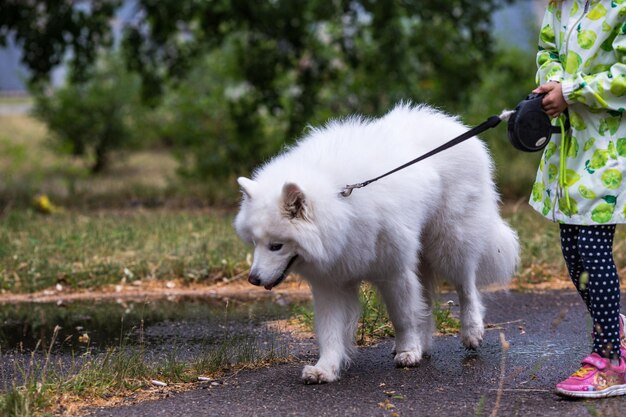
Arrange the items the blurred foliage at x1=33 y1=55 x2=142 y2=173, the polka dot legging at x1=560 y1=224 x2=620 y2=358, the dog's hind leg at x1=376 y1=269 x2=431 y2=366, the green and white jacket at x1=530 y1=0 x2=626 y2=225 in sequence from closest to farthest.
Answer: the green and white jacket at x1=530 y1=0 x2=626 y2=225
the polka dot legging at x1=560 y1=224 x2=620 y2=358
the dog's hind leg at x1=376 y1=269 x2=431 y2=366
the blurred foliage at x1=33 y1=55 x2=142 y2=173

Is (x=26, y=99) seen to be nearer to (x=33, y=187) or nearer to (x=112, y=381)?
(x=33, y=187)

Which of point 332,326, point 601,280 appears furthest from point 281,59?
point 601,280

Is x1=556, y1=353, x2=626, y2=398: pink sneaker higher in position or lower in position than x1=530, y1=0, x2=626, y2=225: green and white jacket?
lower

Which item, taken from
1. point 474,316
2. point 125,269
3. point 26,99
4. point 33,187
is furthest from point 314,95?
point 26,99

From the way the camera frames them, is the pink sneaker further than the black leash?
No

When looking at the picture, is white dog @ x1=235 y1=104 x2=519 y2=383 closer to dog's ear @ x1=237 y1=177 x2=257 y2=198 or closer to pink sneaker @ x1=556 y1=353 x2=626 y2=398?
dog's ear @ x1=237 y1=177 x2=257 y2=198

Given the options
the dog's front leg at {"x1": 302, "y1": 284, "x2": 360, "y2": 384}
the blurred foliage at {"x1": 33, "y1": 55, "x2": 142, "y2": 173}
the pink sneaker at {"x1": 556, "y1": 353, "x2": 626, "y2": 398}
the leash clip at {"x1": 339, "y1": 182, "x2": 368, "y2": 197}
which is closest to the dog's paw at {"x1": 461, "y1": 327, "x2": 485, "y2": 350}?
the dog's front leg at {"x1": 302, "y1": 284, "x2": 360, "y2": 384}

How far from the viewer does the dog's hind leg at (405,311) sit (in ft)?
14.6

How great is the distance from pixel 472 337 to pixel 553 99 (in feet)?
5.02

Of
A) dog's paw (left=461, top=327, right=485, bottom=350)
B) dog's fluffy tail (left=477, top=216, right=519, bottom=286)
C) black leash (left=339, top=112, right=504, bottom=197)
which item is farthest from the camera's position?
dog's fluffy tail (left=477, top=216, right=519, bottom=286)

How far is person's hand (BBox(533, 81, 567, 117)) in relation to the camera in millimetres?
3816

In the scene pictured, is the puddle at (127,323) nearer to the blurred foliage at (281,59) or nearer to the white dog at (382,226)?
the white dog at (382,226)

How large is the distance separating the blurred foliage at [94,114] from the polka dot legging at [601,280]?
1116 centimetres

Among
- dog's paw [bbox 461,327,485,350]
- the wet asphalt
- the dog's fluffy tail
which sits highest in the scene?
the dog's fluffy tail
